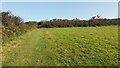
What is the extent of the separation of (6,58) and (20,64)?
81.5 inches

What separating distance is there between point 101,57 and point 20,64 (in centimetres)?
451

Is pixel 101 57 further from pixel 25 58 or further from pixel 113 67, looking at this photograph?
pixel 25 58

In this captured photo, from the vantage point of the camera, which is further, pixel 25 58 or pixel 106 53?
pixel 106 53

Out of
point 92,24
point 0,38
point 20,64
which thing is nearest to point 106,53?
point 20,64

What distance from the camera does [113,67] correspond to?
37.7 feet

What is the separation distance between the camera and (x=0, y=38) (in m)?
19.4

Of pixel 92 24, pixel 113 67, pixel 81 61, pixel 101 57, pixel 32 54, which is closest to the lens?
pixel 113 67

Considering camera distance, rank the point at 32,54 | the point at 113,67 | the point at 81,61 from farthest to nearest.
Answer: the point at 32,54 < the point at 81,61 < the point at 113,67

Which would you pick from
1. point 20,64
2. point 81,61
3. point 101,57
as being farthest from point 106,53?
point 20,64

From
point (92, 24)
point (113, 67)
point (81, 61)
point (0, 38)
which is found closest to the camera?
point (113, 67)

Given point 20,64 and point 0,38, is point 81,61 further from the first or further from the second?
point 0,38

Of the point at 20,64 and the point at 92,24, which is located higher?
the point at 20,64

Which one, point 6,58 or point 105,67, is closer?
point 105,67

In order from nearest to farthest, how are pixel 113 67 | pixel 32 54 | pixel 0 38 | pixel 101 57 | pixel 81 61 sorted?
1. pixel 113 67
2. pixel 81 61
3. pixel 101 57
4. pixel 32 54
5. pixel 0 38
